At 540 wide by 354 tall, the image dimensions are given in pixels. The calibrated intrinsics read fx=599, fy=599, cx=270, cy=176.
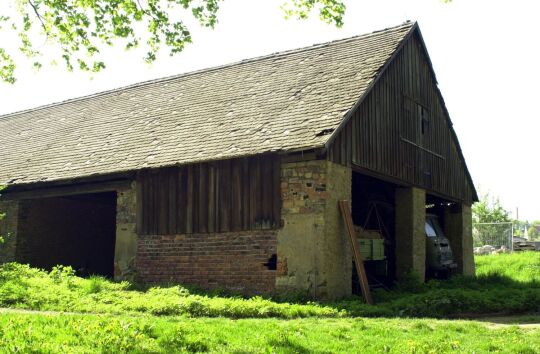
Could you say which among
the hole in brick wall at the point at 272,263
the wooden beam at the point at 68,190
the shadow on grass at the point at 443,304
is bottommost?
the shadow on grass at the point at 443,304

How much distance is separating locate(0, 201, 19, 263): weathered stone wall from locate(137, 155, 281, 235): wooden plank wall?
207 inches

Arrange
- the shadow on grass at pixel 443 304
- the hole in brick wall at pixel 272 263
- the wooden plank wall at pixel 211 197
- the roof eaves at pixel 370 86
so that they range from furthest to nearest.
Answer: the wooden plank wall at pixel 211 197 → the hole in brick wall at pixel 272 263 → the roof eaves at pixel 370 86 → the shadow on grass at pixel 443 304

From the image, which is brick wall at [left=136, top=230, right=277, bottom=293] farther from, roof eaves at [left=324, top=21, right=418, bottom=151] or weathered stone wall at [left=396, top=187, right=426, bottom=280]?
weathered stone wall at [left=396, top=187, right=426, bottom=280]

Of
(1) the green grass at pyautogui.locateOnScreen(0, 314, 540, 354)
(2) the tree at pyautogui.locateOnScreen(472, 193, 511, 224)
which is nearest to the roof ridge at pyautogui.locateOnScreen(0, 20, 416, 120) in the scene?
(1) the green grass at pyautogui.locateOnScreen(0, 314, 540, 354)

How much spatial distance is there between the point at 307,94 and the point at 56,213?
386 inches

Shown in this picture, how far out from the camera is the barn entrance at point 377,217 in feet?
54.3

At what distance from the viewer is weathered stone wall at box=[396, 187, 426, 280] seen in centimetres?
1670

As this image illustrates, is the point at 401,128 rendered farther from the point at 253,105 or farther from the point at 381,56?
the point at 253,105

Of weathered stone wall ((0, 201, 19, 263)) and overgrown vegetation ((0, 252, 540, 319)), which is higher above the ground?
weathered stone wall ((0, 201, 19, 263))

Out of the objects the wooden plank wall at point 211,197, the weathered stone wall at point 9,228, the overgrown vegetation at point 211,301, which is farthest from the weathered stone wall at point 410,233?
the weathered stone wall at point 9,228

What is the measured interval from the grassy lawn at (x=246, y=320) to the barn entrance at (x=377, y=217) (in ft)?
4.35

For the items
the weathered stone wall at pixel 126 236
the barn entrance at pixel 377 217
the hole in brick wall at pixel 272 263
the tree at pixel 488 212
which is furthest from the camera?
the tree at pixel 488 212

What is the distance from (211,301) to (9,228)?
986 centimetres

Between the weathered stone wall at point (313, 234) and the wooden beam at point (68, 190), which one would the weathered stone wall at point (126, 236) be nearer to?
the wooden beam at point (68, 190)
